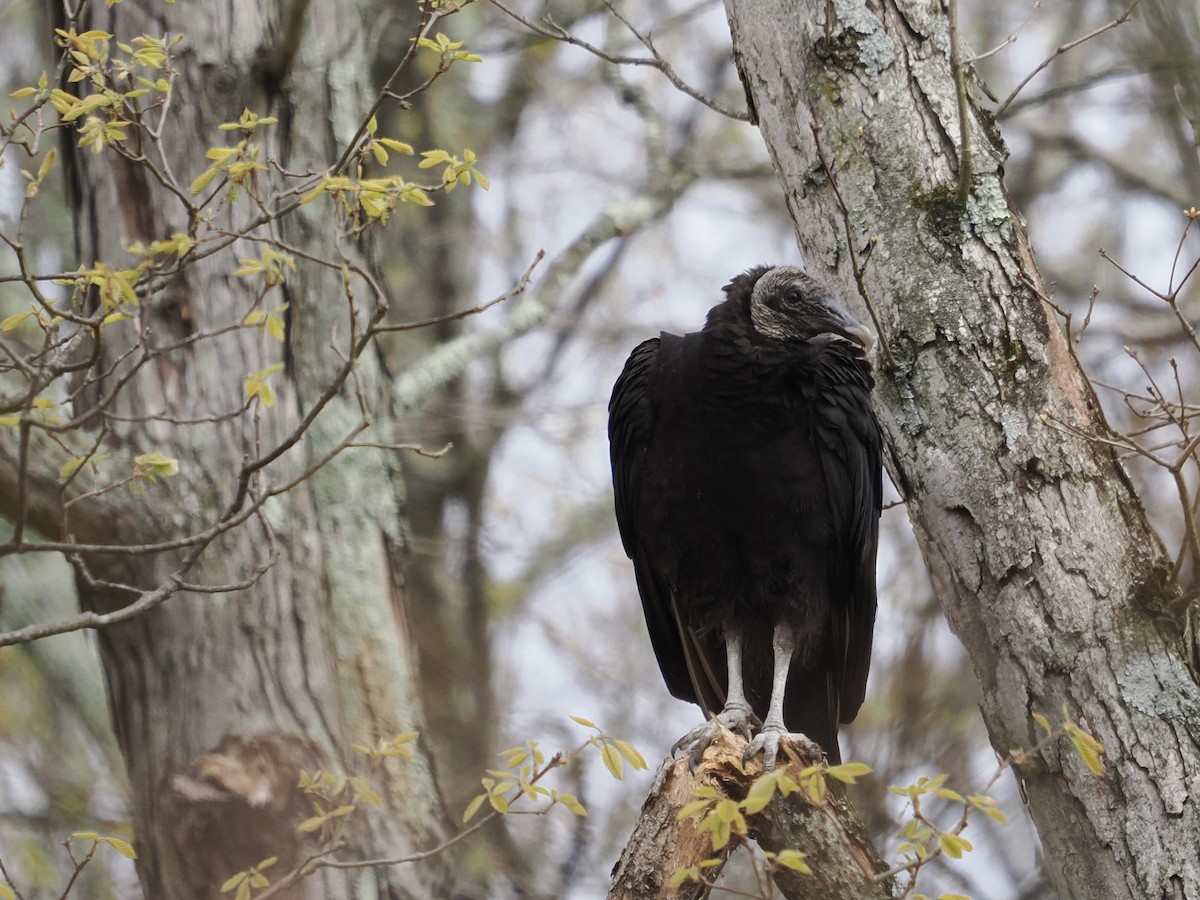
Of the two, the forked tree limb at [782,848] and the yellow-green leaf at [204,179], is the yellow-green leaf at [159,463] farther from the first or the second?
the forked tree limb at [782,848]

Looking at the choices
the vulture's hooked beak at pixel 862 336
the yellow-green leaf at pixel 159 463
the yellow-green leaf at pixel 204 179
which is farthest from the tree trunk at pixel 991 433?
the yellow-green leaf at pixel 159 463

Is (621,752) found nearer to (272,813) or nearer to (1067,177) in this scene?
(272,813)

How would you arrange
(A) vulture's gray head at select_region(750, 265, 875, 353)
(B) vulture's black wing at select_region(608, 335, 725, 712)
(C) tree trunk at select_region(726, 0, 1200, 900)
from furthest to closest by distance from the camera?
(B) vulture's black wing at select_region(608, 335, 725, 712) < (A) vulture's gray head at select_region(750, 265, 875, 353) < (C) tree trunk at select_region(726, 0, 1200, 900)

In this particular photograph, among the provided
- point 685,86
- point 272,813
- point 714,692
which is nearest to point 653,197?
point 685,86

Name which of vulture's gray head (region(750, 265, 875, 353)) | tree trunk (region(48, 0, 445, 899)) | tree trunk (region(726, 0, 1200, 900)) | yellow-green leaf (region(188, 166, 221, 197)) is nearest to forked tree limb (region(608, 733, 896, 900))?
tree trunk (region(726, 0, 1200, 900))

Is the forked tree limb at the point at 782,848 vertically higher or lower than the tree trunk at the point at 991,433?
lower

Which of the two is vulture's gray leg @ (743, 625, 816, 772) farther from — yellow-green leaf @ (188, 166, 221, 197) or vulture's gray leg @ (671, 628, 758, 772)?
yellow-green leaf @ (188, 166, 221, 197)

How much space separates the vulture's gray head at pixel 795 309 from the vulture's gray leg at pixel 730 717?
925mm

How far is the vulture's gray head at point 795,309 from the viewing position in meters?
3.36

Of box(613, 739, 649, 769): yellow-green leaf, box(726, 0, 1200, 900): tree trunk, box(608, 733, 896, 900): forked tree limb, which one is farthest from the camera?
box(726, 0, 1200, 900): tree trunk

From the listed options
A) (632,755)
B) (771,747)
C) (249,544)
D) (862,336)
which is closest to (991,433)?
(862,336)

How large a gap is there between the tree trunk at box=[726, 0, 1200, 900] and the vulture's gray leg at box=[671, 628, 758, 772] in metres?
0.67

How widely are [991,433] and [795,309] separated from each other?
951 mm

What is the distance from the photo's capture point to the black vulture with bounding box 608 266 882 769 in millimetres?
3508
